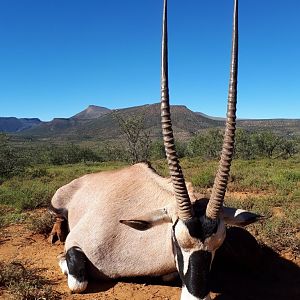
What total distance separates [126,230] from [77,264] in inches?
34.1

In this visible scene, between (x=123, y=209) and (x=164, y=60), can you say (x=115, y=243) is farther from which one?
(x=164, y=60)

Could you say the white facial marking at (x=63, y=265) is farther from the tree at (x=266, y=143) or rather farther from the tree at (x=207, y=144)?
the tree at (x=207, y=144)

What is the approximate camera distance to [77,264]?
241 inches

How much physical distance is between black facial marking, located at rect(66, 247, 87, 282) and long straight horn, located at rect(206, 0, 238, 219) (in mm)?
2292

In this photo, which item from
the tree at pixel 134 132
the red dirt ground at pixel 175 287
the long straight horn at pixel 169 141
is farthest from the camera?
the tree at pixel 134 132

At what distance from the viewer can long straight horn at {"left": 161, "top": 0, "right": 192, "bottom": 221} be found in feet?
13.2

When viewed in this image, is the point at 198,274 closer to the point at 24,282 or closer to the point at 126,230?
the point at 126,230

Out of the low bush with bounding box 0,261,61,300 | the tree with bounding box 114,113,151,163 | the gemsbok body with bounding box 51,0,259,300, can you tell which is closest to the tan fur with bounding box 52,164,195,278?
the gemsbok body with bounding box 51,0,259,300

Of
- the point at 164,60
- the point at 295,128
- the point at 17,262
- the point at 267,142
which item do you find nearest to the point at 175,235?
the point at 164,60

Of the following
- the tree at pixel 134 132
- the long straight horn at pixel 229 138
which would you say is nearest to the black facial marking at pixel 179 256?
the long straight horn at pixel 229 138

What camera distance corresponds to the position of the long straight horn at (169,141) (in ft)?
13.2

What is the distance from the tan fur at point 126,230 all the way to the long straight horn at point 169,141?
0.52 meters

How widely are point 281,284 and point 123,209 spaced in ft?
8.97

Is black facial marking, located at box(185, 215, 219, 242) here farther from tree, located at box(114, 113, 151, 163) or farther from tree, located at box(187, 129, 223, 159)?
tree, located at box(187, 129, 223, 159)
